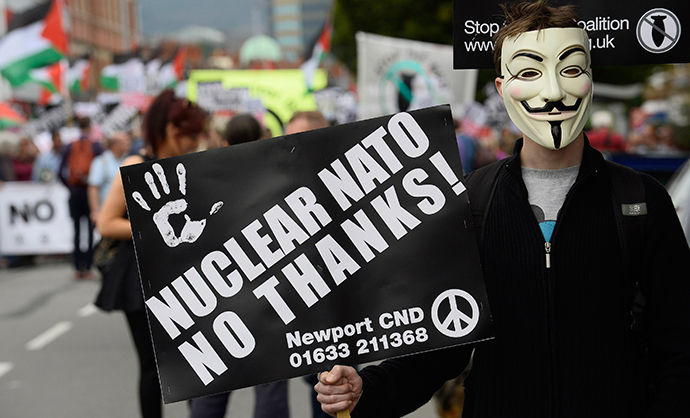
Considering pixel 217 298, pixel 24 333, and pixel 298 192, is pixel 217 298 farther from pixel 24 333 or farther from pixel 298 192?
pixel 24 333

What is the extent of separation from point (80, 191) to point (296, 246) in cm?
992

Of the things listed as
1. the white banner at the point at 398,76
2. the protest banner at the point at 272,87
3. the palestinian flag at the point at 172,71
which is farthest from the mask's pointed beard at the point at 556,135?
the palestinian flag at the point at 172,71

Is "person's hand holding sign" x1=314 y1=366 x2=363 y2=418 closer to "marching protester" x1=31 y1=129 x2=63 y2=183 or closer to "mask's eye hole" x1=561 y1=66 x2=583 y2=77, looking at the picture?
"mask's eye hole" x1=561 y1=66 x2=583 y2=77

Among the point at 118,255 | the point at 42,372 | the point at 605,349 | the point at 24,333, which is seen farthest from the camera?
the point at 24,333

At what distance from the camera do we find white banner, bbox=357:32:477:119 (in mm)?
10969

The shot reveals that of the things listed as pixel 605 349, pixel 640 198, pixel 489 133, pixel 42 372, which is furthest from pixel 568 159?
pixel 489 133

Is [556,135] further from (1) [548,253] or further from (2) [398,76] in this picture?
(2) [398,76]

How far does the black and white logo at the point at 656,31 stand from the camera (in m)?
Result: 2.51

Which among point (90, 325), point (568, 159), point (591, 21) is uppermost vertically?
point (591, 21)

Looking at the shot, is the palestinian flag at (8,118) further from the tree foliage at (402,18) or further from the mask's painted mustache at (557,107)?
the mask's painted mustache at (557,107)

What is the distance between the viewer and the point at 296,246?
2250 mm

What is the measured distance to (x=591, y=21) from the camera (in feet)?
8.14

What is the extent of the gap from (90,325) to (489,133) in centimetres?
1099

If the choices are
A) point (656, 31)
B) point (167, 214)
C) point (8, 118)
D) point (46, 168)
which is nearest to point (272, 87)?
point (8, 118)
